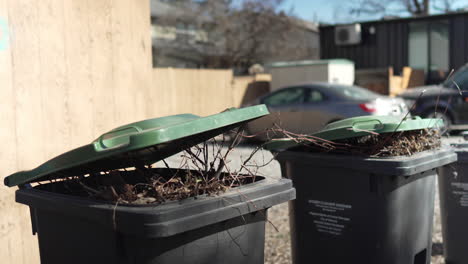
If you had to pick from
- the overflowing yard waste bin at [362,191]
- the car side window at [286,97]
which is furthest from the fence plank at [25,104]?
the car side window at [286,97]

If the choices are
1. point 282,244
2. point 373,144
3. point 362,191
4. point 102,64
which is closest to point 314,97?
point 282,244

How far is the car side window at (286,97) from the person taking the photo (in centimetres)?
1122

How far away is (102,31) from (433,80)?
18.8 metres

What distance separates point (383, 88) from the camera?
1805cm

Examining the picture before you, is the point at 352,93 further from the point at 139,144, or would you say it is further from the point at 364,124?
the point at 139,144

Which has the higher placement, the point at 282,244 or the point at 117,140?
the point at 117,140

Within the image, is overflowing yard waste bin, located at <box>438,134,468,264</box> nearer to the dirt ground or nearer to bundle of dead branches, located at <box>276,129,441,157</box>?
the dirt ground

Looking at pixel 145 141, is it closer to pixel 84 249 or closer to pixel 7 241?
pixel 84 249

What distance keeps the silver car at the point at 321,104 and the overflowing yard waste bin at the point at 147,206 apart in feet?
24.6

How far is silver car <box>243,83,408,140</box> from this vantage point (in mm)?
10023

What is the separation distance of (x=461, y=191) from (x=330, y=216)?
Answer: 1.28m

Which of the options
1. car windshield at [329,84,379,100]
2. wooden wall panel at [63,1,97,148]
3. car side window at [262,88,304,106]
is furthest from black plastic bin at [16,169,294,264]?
car side window at [262,88,304,106]

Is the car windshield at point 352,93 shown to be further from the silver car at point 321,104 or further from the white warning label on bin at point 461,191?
the white warning label on bin at point 461,191

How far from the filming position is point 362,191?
9.81 ft
